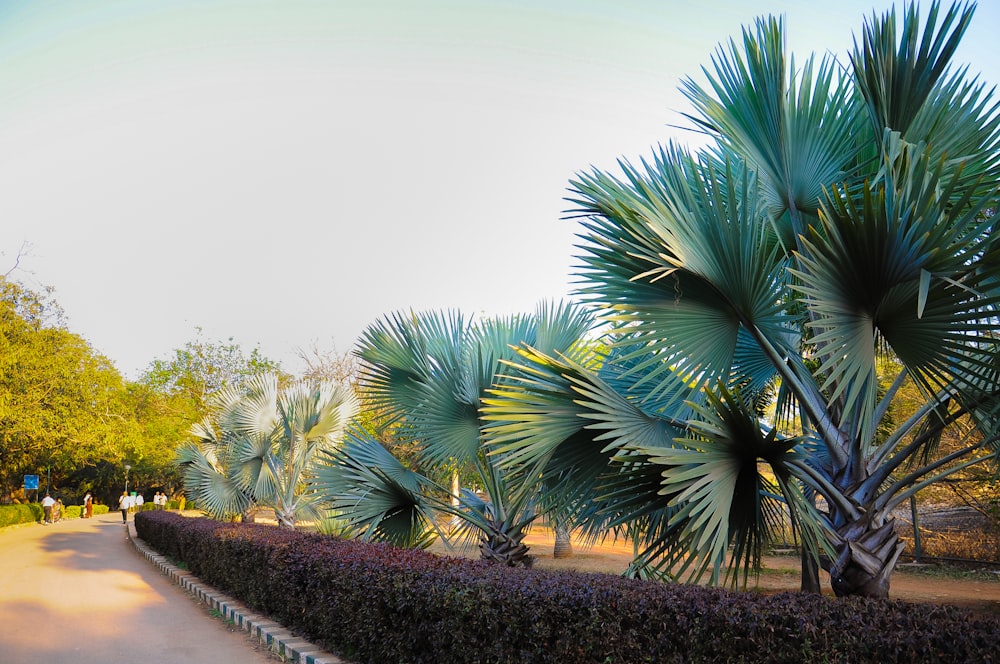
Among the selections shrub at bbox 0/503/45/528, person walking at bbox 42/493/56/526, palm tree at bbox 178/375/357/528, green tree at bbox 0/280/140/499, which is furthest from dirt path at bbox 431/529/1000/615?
person walking at bbox 42/493/56/526

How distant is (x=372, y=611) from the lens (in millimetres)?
5883

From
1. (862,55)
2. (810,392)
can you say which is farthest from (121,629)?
(862,55)

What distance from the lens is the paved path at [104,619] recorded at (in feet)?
23.6

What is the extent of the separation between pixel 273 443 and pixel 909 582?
13732 millimetres

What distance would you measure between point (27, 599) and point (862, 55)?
507 inches

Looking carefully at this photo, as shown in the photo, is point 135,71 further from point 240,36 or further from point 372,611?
point 372,611

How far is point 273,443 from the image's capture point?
666 inches

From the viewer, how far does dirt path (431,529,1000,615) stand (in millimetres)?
11711

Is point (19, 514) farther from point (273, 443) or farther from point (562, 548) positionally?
point (562, 548)

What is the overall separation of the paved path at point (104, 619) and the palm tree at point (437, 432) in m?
1.97

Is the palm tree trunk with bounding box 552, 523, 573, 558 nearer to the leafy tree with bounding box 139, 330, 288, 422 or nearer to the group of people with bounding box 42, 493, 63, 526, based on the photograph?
the leafy tree with bounding box 139, 330, 288, 422

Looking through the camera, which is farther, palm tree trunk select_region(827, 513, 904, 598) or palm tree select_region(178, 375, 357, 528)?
palm tree select_region(178, 375, 357, 528)

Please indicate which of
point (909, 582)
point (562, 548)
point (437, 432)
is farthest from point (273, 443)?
point (909, 582)

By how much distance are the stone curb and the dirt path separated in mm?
3444
